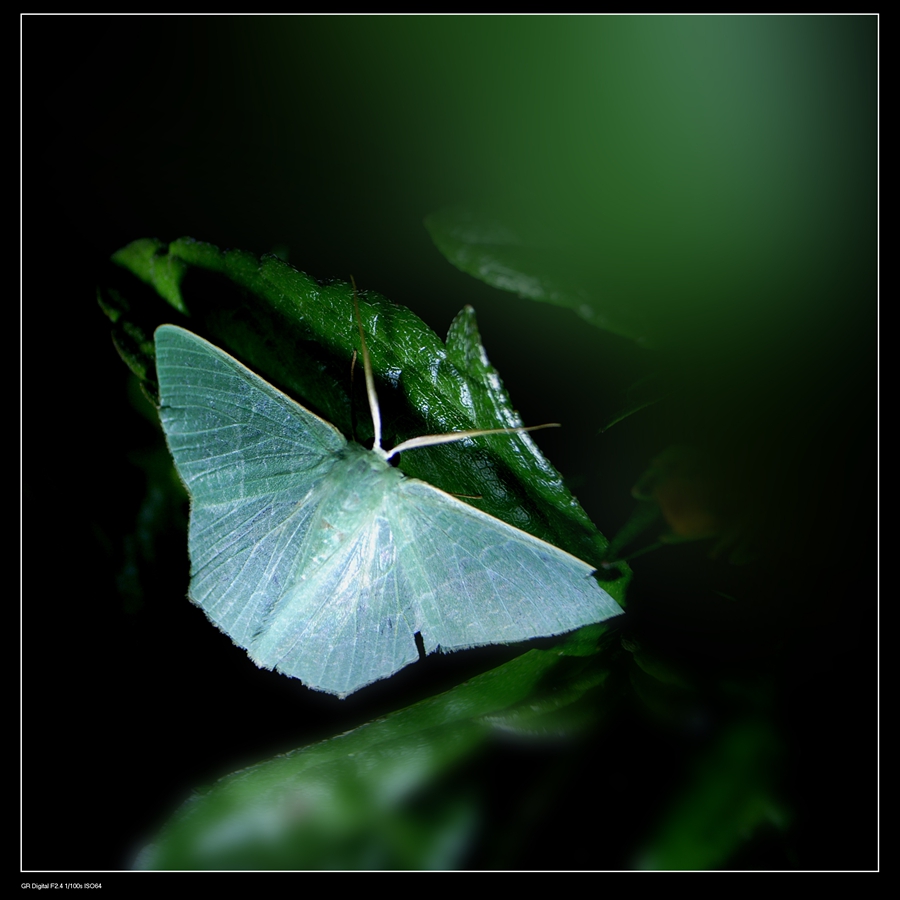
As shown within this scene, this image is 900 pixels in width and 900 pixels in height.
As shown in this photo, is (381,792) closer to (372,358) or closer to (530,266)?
(372,358)

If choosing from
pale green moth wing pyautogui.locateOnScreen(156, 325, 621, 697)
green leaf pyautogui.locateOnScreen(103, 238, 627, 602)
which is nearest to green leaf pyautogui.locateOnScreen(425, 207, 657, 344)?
green leaf pyautogui.locateOnScreen(103, 238, 627, 602)

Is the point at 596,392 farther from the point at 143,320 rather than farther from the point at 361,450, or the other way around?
the point at 143,320

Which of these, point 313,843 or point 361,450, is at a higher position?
point 361,450

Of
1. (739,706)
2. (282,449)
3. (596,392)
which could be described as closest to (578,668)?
(739,706)

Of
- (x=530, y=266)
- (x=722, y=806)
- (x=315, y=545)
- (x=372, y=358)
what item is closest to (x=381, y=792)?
(x=315, y=545)

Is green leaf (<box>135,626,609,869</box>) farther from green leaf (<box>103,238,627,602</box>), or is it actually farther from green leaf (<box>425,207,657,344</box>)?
green leaf (<box>425,207,657,344</box>)

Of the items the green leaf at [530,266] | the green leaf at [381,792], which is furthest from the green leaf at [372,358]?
the green leaf at [381,792]

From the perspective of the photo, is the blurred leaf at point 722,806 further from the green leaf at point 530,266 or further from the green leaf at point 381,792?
the green leaf at point 530,266

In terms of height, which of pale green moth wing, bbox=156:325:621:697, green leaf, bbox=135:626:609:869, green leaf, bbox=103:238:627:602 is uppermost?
green leaf, bbox=103:238:627:602
